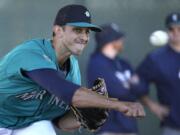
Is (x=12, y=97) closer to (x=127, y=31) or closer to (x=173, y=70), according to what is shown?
(x=173, y=70)

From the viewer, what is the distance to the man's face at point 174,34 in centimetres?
597

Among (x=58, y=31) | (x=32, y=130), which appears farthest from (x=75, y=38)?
(x=32, y=130)

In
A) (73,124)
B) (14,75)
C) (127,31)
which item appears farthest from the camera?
(127,31)

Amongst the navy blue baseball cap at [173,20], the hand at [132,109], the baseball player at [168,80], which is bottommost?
the baseball player at [168,80]

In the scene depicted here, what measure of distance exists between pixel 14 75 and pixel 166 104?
251 centimetres

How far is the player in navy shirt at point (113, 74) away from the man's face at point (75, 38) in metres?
2.23

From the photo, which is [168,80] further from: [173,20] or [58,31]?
[58,31]

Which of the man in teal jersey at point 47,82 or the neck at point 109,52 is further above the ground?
the man in teal jersey at point 47,82

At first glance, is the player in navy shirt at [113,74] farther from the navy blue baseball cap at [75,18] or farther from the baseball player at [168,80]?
the navy blue baseball cap at [75,18]

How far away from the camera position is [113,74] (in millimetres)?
6125

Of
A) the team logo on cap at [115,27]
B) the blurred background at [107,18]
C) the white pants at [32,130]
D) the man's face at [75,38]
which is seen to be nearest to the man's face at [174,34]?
the team logo on cap at [115,27]

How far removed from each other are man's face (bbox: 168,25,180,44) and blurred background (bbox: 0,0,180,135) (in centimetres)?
108

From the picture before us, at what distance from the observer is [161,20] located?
7.22 meters

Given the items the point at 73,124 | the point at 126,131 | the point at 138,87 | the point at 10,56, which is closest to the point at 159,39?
the point at 138,87
